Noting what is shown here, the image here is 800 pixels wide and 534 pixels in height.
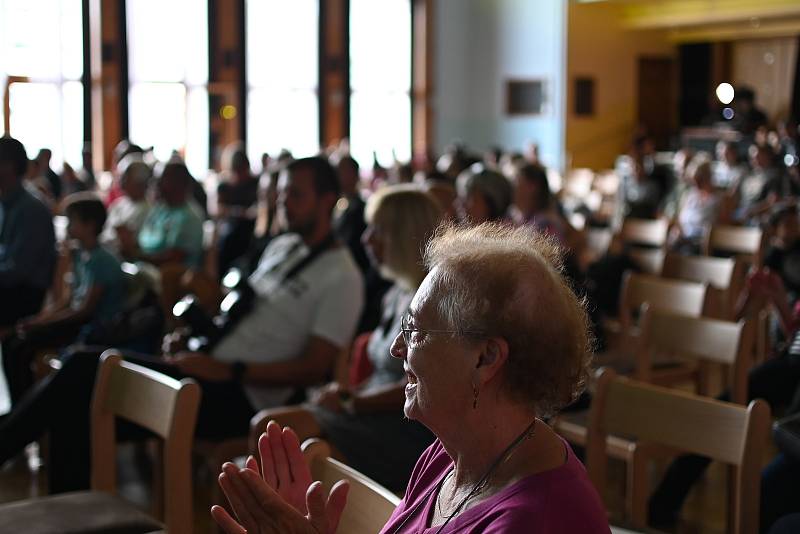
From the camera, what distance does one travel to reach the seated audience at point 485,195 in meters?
4.57

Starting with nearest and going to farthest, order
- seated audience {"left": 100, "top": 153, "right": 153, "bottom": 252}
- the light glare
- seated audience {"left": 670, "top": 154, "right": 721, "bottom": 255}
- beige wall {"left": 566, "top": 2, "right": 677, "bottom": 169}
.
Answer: seated audience {"left": 100, "top": 153, "right": 153, "bottom": 252}, seated audience {"left": 670, "top": 154, "right": 721, "bottom": 255}, the light glare, beige wall {"left": 566, "top": 2, "right": 677, "bottom": 169}

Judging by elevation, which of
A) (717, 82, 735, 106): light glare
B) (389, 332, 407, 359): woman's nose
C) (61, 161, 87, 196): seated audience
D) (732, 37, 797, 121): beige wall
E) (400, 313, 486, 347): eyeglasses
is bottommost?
(389, 332, 407, 359): woman's nose

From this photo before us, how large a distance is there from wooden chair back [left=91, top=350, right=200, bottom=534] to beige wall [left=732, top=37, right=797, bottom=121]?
1558cm

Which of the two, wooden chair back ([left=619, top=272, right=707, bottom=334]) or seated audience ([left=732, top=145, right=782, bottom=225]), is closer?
wooden chair back ([left=619, top=272, right=707, bottom=334])

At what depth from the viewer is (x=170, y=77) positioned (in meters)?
15.1

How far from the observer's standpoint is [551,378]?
148cm

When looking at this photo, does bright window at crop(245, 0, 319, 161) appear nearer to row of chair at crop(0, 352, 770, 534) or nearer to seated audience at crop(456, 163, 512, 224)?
seated audience at crop(456, 163, 512, 224)

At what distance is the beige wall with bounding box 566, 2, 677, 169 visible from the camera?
16.6 m

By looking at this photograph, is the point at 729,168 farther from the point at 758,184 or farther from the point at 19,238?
the point at 19,238

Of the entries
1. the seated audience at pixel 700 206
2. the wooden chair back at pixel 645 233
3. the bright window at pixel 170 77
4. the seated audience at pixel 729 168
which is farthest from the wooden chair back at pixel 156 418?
the bright window at pixel 170 77

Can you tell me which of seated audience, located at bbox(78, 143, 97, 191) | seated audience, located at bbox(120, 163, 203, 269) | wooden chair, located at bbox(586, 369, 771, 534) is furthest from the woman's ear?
seated audience, located at bbox(78, 143, 97, 191)

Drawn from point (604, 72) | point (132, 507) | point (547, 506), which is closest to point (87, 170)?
point (604, 72)

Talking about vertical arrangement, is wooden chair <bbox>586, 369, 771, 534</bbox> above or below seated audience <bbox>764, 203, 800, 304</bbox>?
below

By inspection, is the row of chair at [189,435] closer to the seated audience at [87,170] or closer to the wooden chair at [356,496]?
the wooden chair at [356,496]
